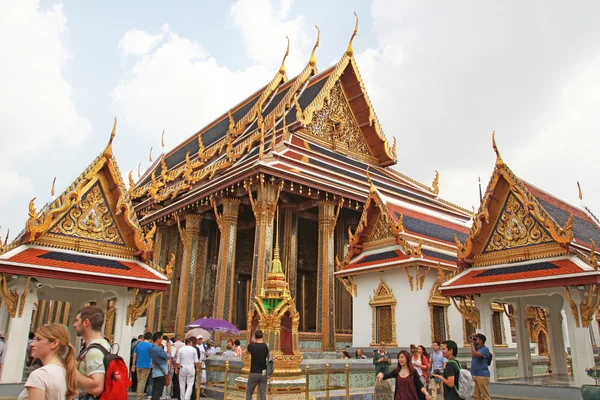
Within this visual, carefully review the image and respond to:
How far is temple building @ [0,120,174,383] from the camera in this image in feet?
23.5

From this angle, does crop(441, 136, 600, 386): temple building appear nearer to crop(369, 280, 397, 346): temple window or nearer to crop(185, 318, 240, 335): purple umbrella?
crop(369, 280, 397, 346): temple window

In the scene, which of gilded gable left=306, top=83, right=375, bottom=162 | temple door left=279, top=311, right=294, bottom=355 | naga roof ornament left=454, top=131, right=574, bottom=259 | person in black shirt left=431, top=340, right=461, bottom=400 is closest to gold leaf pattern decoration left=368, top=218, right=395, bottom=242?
naga roof ornament left=454, top=131, right=574, bottom=259

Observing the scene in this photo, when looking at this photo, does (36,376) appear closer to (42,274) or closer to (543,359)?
(42,274)

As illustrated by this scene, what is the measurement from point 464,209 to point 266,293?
12.7 meters

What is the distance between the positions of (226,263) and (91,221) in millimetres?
6809

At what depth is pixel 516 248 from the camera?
8.34m

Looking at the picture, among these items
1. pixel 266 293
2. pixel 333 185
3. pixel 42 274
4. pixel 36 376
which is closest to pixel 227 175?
pixel 333 185

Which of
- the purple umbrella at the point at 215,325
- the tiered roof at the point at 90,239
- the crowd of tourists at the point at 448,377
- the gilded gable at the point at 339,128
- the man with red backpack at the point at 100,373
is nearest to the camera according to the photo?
the man with red backpack at the point at 100,373

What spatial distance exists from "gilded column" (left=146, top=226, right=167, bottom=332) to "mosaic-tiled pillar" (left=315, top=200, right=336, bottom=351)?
685 centimetres

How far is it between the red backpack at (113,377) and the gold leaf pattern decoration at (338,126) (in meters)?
15.6

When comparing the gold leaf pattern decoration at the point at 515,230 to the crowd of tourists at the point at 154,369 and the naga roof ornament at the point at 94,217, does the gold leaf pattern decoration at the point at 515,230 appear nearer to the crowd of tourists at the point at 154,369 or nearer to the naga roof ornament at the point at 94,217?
the crowd of tourists at the point at 154,369

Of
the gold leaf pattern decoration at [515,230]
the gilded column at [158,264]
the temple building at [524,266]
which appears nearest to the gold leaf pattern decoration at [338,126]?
the gilded column at [158,264]

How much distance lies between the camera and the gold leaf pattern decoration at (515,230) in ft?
26.8

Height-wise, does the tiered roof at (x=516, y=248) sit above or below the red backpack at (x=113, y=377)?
above
